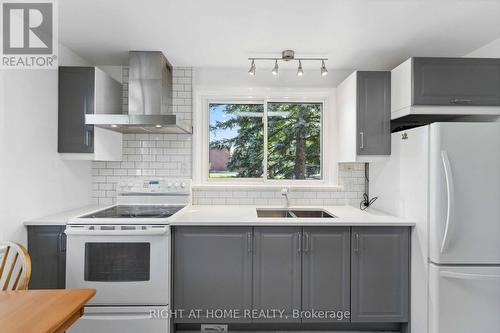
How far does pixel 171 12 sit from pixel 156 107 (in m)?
0.88

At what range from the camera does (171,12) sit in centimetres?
199

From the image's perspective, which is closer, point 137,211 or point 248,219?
point 248,219

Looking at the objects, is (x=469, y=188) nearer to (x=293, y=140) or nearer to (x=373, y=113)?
(x=373, y=113)

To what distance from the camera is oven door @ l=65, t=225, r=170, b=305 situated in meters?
2.17

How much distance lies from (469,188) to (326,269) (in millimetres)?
1162

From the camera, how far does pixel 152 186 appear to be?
297 cm

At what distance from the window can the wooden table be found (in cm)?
194

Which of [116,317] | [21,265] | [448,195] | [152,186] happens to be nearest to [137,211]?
[152,186]

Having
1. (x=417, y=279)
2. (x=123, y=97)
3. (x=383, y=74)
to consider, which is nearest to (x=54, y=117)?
(x=123, y=97)

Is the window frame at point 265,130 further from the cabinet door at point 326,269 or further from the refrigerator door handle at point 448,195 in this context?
the refrigerator door handle at point 448,195

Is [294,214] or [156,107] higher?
[156,107]

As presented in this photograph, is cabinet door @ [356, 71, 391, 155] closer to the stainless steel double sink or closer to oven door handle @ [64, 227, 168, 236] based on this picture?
the stainless steel double sink

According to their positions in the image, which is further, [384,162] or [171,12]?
[384,162]

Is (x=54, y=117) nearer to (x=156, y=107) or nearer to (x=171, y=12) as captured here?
(x=156, y=107)
